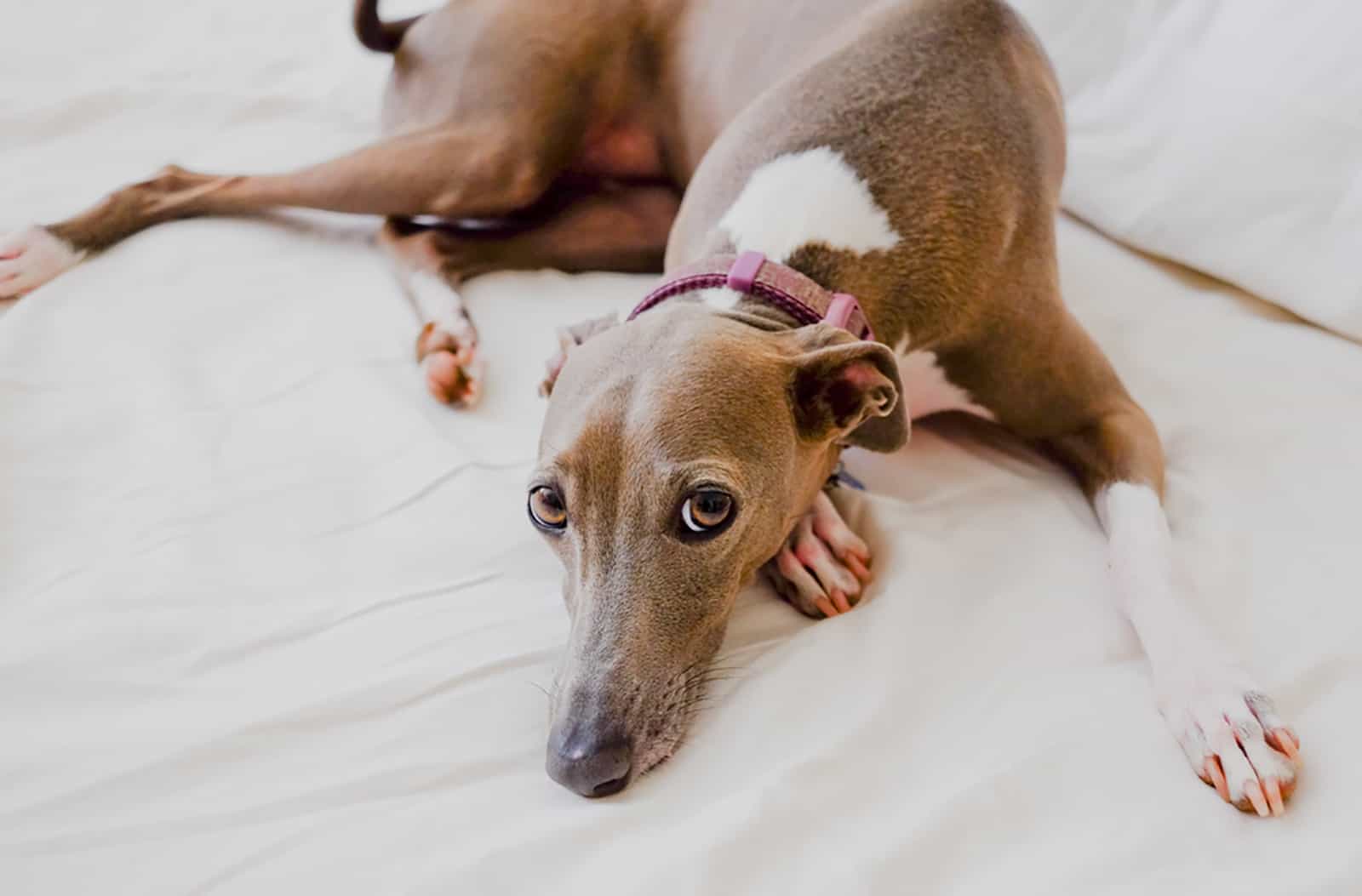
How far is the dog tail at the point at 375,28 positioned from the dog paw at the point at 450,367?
94cm

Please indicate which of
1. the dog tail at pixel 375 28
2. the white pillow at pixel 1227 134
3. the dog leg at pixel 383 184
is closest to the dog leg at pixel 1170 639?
the white pillow at pixel 1227 134

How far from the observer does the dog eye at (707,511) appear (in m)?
1.44

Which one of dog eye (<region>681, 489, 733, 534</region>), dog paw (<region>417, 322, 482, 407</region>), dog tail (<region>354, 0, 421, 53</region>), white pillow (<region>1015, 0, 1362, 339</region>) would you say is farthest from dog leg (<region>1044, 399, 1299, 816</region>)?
dog tail (<region>354, 0, 421, 53</region>)

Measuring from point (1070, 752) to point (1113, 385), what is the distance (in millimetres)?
790

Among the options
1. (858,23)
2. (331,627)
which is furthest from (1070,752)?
(858,23)

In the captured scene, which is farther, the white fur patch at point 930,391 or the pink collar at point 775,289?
the white fur patch at point 930,391

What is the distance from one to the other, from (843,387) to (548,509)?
1.43ft

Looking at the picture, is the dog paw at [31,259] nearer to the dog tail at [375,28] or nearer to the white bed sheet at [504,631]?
the white bed sheet at [504,631]

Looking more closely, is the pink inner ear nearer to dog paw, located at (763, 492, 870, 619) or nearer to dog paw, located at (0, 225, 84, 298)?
dog paw, located at (763, 492, 870, 619)

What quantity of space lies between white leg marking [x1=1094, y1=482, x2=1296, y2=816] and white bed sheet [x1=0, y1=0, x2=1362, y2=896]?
0.03 m

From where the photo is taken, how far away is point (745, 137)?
1.99 metres

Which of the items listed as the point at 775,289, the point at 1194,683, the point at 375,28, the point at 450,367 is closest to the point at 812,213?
the point at 775,289

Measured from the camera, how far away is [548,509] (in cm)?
152

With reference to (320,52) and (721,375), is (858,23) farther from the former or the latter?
(320,52)
